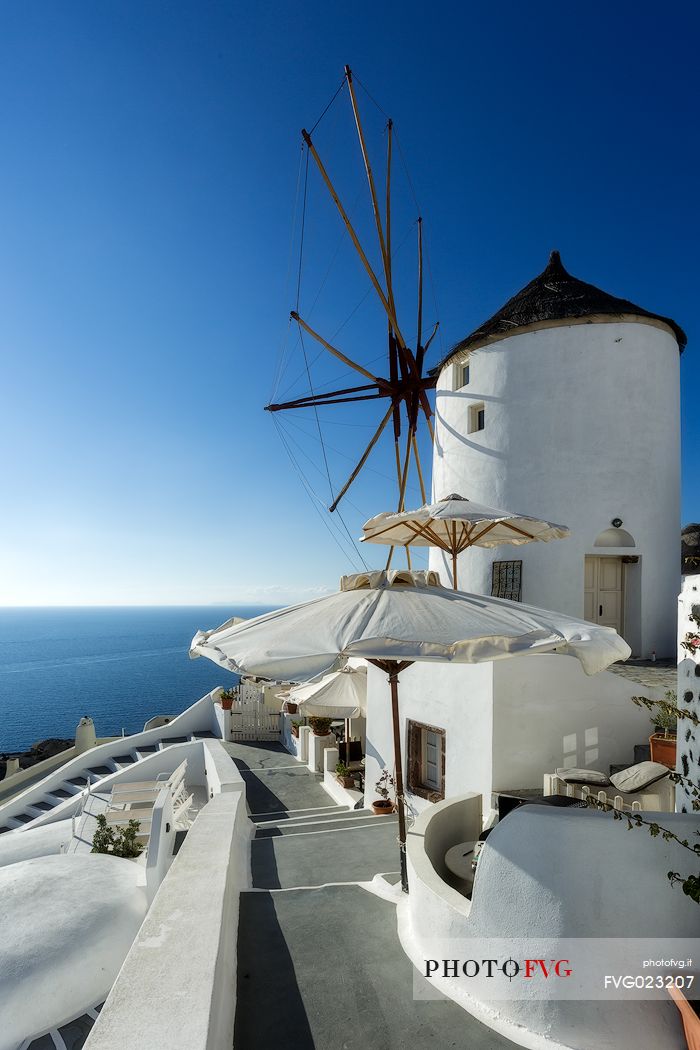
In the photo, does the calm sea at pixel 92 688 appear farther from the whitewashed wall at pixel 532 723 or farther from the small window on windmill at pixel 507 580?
the whitewashed wall at pixel 532 723

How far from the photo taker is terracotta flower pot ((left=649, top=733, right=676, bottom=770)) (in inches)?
288

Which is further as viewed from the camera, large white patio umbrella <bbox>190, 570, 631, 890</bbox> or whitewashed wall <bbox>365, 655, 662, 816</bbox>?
whitewashed wall <bbox>365, 655, 662, 816</bbox>

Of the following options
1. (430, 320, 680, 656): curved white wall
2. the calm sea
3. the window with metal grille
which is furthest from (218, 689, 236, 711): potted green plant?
the calm sea

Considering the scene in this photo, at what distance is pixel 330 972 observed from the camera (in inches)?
163

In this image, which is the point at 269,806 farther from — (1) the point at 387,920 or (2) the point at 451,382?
(2) the point at 451,382

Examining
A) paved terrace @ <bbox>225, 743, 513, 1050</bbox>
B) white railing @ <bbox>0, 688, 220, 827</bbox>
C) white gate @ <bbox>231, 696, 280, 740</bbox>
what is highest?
paved terrace @ <bbox>225, 743, 513, 1050</bbox>

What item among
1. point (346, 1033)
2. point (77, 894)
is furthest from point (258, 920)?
point (77, 894)

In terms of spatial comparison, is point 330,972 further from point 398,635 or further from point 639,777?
point 639,777

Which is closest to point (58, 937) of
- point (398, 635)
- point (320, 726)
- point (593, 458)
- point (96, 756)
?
point (398, 635)

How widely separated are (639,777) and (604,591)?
678cm

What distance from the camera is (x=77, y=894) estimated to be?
20.3ft

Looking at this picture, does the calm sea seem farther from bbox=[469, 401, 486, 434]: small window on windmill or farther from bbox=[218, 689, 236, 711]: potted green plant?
bbox=[469, 401, 486, 434]: small window on windmill

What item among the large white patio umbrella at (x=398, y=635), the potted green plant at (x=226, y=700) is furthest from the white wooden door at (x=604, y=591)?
the potted green plant at (x=226, y=700)

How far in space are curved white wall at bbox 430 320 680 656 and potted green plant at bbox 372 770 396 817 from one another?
187 inches
